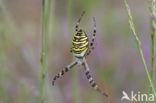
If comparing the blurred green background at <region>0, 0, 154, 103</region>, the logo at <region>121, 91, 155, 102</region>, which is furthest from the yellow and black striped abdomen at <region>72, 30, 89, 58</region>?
the blurred green background at <region>0, 0, 154, 103</region>

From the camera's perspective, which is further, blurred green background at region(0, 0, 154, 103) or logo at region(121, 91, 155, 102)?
blurred green background at region(0, 0, 154, 103)

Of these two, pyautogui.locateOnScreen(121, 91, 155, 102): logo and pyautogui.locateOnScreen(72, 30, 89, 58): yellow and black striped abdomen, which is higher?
pyautogui.locateOnScreen(72, 30, 89, 58): yellow and black striped abdomen

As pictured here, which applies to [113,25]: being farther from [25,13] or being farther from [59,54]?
[25,13]

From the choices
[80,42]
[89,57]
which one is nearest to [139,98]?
[80,42]

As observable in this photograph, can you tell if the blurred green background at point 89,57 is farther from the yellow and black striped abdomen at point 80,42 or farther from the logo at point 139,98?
the yellow and black striped abdomen at point 80,42

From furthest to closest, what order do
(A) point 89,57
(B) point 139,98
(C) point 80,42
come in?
(A) point 89,57, (B) point 139,98, (C) point 80,42

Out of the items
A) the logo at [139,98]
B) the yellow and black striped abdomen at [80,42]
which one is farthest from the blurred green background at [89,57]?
the yellow and black striped abdomen at [80,42]

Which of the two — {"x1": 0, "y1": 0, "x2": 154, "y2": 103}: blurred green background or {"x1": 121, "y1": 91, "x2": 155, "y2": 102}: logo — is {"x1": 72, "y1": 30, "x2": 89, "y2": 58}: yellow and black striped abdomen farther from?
{"x1": 0, "y1": 0, "x2": 154, "y2": 103}: blurred green background

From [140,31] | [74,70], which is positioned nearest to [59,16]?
[140,31]

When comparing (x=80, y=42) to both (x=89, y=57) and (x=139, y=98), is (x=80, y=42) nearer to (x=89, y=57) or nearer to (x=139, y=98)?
(x=139, y=98)

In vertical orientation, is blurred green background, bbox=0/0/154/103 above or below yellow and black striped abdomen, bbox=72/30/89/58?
below
